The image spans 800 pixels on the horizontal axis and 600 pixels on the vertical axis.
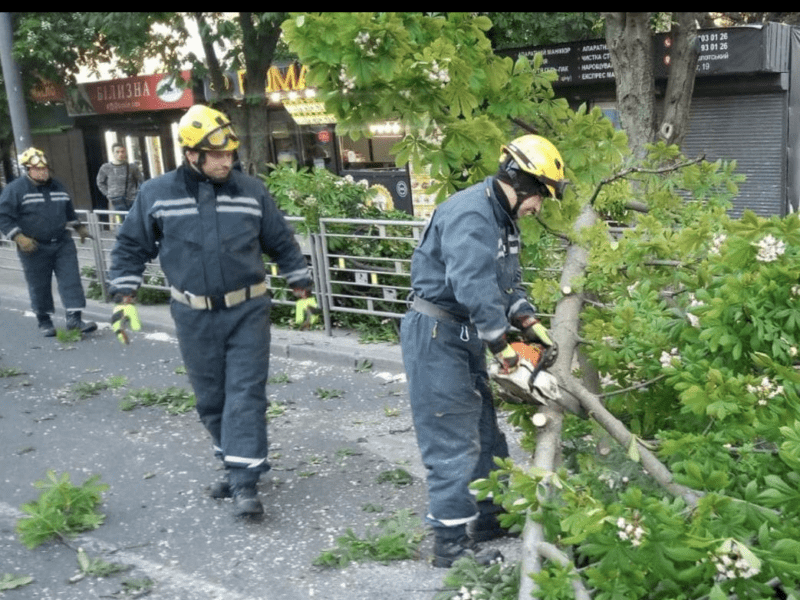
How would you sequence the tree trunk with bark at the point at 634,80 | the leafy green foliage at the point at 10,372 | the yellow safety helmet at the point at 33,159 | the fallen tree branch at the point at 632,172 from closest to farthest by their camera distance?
the fallen tree branch at the point at 632,172, the tree trunk with bark at the point at 634,80, the leafy green foliage at the point at 10,372, the yellow safety helmet at the point at 33,159

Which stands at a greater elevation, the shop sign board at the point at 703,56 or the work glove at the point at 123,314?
the shop sign board at the point at 703,56

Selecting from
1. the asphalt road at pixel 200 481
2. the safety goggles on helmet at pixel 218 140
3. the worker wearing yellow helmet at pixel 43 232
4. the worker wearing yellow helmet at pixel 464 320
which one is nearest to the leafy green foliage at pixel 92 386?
the asphalt road at pixel 200 481

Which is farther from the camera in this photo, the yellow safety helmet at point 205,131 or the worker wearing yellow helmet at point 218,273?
the worker wearing yellow helmet at point 218,273

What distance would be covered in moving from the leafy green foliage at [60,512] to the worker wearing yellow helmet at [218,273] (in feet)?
2.26

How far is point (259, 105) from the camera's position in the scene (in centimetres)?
1064

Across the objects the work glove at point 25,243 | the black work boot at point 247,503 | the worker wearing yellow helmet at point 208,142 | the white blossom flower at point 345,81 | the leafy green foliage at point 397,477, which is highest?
the white blossom flower at point 345,81

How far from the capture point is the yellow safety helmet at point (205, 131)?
4.67 m

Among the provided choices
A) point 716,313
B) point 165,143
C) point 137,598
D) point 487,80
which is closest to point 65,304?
point 137,598

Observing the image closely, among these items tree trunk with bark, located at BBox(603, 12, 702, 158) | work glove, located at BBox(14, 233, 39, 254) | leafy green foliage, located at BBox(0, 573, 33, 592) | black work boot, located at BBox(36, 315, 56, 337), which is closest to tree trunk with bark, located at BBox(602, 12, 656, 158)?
tree trunk with bark, located at BBox(603, 12, 702, 158)

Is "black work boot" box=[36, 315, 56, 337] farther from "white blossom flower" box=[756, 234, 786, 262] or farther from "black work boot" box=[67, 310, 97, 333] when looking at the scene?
"white blossom flower" box=[756, 234, 786, 262]

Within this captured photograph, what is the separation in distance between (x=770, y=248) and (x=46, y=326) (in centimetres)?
828

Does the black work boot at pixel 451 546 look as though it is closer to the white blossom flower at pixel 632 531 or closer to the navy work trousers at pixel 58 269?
the white blossom flower at pixel 632 531

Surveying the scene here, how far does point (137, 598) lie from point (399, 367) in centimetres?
382

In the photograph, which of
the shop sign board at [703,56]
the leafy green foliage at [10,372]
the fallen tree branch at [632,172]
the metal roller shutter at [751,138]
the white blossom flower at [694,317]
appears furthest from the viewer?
the metal roller shutter at [751,138]
